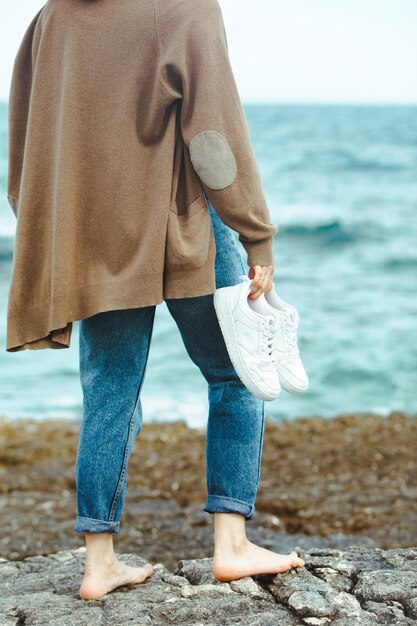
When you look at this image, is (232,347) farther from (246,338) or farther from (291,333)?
(291,333)

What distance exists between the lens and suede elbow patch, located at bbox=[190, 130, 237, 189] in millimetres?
2182

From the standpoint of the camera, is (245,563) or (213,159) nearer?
(213,159)

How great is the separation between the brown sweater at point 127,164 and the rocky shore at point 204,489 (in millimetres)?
2158

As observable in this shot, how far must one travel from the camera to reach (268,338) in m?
2.34

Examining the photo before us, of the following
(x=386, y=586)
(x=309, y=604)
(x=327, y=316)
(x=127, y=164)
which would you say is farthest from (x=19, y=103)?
(x=327, y=316)

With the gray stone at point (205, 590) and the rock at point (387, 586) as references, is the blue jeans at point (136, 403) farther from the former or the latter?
the rock at point (387, 586)

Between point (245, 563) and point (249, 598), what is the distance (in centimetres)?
11

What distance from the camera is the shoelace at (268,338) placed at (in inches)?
91.4

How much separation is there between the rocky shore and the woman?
1.76 m

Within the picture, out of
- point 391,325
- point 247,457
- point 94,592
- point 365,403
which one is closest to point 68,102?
point 247,457

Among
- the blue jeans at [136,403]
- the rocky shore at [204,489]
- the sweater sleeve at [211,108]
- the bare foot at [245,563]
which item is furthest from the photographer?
the rocky shore at [204,489]

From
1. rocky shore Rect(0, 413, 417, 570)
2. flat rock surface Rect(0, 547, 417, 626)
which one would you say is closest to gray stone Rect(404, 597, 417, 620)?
flat rock surface Rect(0, 547, 417, 626)

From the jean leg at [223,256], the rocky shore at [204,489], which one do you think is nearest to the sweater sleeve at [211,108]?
the jean leg at [223,256]

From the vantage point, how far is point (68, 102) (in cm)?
226
